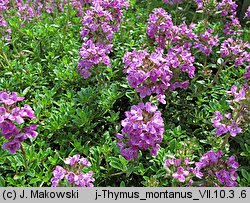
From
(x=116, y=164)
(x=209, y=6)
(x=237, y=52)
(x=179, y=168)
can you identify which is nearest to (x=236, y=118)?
(x=179, y=168)

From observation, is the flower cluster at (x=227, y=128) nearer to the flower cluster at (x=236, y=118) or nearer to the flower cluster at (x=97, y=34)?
the flower cluster at (x=236, y=118)

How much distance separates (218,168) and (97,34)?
189cm

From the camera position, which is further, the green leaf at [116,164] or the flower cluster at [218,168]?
the green leaf at [116,164]

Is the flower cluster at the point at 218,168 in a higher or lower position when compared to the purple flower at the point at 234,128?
lower

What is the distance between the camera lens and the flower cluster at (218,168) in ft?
8.18

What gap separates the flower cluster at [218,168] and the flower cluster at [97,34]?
1.36m

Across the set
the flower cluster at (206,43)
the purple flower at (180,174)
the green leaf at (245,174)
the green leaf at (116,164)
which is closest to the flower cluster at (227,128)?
the green leaf at (245,174)

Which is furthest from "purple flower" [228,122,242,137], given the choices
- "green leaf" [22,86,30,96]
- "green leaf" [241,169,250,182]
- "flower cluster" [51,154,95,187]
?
"green leaf" [22,86,30,96]

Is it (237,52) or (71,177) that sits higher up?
(237,52)

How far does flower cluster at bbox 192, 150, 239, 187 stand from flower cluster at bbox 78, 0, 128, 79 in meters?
1.36

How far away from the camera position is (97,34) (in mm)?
3521

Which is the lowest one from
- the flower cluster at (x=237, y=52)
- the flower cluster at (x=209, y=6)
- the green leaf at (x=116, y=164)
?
the green leaf at (x=116, y=164)

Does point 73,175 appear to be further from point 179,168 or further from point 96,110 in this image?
point 96,110

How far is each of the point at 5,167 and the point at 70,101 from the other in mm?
987
